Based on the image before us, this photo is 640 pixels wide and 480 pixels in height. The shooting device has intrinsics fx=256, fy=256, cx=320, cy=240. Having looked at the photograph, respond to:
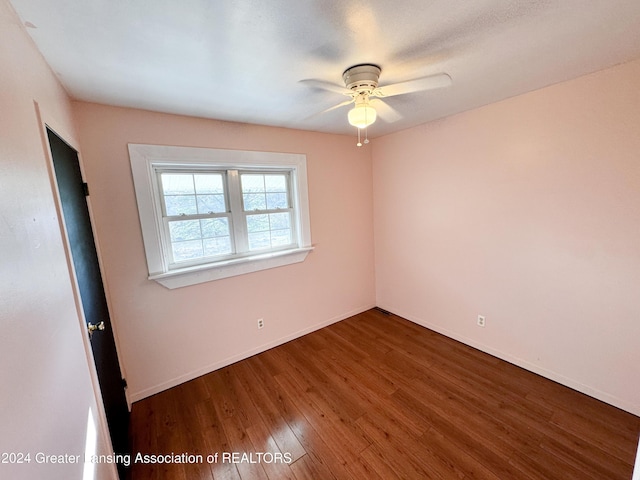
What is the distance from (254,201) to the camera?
8.45 feet

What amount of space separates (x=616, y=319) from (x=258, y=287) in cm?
281

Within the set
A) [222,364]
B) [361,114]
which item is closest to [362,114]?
[361,114]

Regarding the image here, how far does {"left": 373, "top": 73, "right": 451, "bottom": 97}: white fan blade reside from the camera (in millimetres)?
A: 1269

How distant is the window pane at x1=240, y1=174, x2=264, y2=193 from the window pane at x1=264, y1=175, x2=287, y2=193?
55 mm

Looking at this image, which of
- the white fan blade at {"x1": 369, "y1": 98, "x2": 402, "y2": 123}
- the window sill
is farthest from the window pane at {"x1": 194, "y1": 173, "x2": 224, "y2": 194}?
the white fan blade at {"x1": 369, "y1": 98, "x2": 402, "y2": 123}

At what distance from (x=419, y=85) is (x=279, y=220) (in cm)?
182

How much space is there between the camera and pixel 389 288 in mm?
3416

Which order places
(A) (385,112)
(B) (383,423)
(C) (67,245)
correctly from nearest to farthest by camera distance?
(C) (67,245)
(B) (383,423)
(A) (385,112)

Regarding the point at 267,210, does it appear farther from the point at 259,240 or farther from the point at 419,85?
the point at 419,85

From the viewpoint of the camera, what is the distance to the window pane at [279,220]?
2.72 m

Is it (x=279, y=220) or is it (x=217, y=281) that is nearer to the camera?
(x=217, y=281)

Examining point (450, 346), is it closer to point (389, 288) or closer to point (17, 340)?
point (389, 288)

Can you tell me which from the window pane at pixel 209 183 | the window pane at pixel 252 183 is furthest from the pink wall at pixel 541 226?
the window pane at pixel 209 183

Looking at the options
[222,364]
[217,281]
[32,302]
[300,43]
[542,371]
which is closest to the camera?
[32,302]
